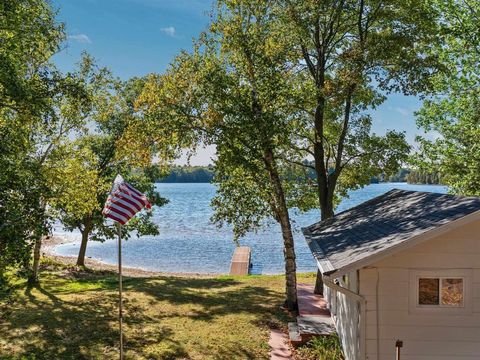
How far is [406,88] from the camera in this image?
61.7ft

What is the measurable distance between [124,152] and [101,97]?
10.1 m

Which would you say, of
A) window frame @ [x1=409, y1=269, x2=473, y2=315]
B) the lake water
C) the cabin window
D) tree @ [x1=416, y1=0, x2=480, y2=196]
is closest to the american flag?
window frame @ [x1=409, y1=269, x2=473, y2=315]

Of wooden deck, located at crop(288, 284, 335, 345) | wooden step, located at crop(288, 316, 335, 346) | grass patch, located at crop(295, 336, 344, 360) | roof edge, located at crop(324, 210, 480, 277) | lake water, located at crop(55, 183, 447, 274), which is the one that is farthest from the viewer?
lake water, located at crop(55, 183, 447, 274)

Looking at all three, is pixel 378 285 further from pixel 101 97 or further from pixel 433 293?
pixel 101 97

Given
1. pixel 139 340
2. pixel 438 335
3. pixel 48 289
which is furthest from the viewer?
pixel 48 289

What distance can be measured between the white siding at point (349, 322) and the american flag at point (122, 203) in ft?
20.3

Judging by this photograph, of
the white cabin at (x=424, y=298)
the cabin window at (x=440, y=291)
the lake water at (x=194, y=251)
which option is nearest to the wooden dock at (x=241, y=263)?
the lake water at (x=194, y=251)

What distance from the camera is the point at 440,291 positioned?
983 cm

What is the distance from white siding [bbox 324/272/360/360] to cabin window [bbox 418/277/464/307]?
1468 millimetres

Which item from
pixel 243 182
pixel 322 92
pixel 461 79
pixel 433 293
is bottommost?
pixel 433 293

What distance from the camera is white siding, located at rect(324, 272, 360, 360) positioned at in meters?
10.4

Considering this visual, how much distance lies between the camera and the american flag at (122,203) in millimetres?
11930

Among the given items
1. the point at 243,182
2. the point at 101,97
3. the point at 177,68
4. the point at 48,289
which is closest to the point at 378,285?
the point at 243,182

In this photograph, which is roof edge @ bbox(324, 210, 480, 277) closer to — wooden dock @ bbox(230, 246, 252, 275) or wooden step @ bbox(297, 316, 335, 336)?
wooden step @ bbox(297, 316, 335, 336)
